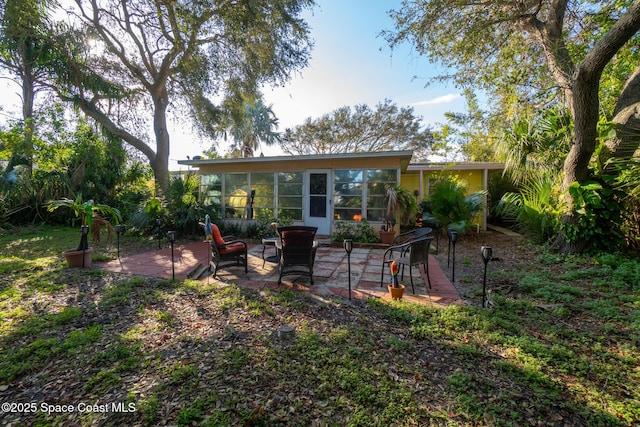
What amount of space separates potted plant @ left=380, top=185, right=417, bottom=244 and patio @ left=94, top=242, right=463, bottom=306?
797mm

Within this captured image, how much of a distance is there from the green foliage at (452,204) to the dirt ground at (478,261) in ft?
2.20

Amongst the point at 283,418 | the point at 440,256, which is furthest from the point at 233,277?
the point at 440,256

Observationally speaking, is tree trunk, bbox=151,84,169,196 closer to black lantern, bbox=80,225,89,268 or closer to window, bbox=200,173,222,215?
window, bbox=200,173,222,215

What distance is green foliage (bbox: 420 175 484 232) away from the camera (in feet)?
28.7

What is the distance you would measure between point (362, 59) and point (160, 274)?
30.4 ft

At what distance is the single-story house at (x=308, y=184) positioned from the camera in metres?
8.31

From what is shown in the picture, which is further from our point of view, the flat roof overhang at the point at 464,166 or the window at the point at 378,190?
the flat roof overhang at the point at 464,166

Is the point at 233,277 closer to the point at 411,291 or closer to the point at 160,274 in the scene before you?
the point at 160,274

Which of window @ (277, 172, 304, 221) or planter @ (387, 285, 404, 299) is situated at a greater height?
window @ (277, 172, 304, 221)

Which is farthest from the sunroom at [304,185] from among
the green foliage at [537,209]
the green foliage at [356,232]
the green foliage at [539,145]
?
the green foliage at [537,209]

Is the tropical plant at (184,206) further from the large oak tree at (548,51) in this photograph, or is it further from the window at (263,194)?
the large oak tree at (548,51)

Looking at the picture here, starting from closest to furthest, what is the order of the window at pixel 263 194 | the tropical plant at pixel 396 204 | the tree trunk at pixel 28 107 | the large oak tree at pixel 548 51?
1. the large oak tree at pixel 548 51
2. the tropical plant at pixel 396 204
3. the window at pixel 263 194
4. the tree trunk at pixel 28 107

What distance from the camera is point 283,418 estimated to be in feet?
5.86

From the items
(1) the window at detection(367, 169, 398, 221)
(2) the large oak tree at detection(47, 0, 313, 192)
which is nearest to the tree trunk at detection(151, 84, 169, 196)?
(2) the large oak tree at detection(47, 0, 313, 192)
